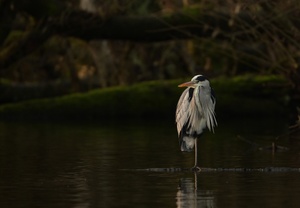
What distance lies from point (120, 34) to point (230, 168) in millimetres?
17090

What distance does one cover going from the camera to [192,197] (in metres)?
11.6

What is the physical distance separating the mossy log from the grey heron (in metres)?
16.8

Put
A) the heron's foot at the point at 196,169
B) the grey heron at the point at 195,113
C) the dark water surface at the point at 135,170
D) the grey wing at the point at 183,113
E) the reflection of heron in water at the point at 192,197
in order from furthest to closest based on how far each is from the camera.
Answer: the grey wing at the point at 183,113 → the grey heron at the point at 195,113 → the heron's foot at the point at 196,169 → the dark water surface at the point at 135,170 → the reflection of heron in water at the point at 192,197

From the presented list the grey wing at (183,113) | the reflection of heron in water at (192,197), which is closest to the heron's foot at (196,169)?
the grey wing at (183,113)

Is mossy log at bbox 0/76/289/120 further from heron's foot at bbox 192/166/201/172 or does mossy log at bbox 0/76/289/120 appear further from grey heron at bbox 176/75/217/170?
heron's foot at bbox 192/166/201/172

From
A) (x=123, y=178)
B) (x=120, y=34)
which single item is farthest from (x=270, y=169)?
(x=120, y=34)

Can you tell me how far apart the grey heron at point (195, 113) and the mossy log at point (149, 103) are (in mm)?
16836

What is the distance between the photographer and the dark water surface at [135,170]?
1148 centimetres

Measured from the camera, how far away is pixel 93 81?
4044 centimetres

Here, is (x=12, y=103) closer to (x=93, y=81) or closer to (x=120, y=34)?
(x=120, y=34)

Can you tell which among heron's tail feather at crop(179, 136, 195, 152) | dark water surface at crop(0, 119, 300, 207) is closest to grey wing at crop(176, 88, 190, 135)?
heron's tail feather at crop(179, 136, 195, 152)

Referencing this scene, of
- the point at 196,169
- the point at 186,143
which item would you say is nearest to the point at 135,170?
the point at 196,169

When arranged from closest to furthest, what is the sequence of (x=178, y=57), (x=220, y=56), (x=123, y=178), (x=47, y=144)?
(x=123, y=178) < (x=47, y=144) < (x=220, y=56) < (x=178, y=57)

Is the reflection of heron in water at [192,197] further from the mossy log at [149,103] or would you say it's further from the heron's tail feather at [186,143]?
the mossy log at [149,103]
